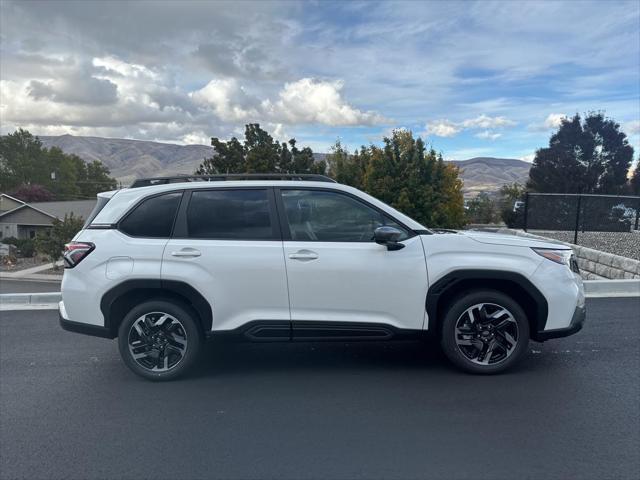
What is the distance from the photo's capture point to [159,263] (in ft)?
14.7

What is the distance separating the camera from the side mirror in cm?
429

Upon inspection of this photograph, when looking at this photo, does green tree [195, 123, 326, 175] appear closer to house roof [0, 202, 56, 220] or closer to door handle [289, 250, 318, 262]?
door handle [289, 250, 318, 262]

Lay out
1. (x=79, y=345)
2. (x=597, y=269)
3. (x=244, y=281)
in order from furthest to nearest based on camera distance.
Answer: (x=597, y=269), (x=79, y=345), (x=244, y=281)

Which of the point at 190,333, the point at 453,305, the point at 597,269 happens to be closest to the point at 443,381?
the point at 453,305

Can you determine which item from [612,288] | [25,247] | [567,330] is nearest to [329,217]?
[567,330]

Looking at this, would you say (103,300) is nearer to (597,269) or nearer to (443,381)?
(443,381)

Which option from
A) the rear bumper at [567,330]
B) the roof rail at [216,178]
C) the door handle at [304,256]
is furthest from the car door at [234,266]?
the rear bumper at [567,330]

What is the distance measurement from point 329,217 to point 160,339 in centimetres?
189

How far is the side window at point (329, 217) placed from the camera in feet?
15.0

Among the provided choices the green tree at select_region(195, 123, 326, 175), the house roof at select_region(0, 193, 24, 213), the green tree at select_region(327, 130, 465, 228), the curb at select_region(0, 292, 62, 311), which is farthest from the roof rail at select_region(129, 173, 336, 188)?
the house roof at select_region(0, 193, 24, 213)

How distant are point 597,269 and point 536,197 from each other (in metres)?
4.07

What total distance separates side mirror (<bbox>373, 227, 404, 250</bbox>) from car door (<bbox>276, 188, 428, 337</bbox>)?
0.28 feet

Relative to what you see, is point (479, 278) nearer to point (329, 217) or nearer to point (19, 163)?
point (329, 217)

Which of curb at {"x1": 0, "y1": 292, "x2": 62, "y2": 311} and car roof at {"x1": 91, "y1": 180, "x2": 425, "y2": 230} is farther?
curb at {"x1": 0, "y1": 292, "x2": 62, "y2": 311}
